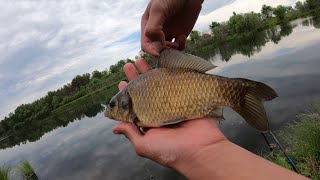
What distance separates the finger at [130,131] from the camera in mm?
3205

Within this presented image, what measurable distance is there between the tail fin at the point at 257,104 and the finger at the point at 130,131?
985mm

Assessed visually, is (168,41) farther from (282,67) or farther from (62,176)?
(282,67)

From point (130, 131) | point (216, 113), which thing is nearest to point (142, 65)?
point (130, 131)

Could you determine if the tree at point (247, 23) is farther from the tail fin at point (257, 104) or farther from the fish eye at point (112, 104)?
the tail fin at point (257, 104)

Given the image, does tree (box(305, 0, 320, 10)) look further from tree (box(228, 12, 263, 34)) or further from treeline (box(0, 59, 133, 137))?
treeline (box(0, 59, 133, 137))

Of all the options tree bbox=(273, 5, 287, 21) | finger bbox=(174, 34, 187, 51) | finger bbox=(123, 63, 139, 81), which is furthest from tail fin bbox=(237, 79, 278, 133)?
tree bbox=(273, 5, 287, 21)

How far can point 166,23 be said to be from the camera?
4.06 metres

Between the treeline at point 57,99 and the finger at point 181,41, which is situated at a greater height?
the finger at point 181,41

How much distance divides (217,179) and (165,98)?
1099 mm

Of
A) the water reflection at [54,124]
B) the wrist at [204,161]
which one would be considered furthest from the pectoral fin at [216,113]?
the water reflection at [54,124]

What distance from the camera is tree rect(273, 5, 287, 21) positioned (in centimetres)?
11906

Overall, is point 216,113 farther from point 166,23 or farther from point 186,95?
point 166,23

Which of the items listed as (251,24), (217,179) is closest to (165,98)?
(217,179)

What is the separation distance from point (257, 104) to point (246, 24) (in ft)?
381
